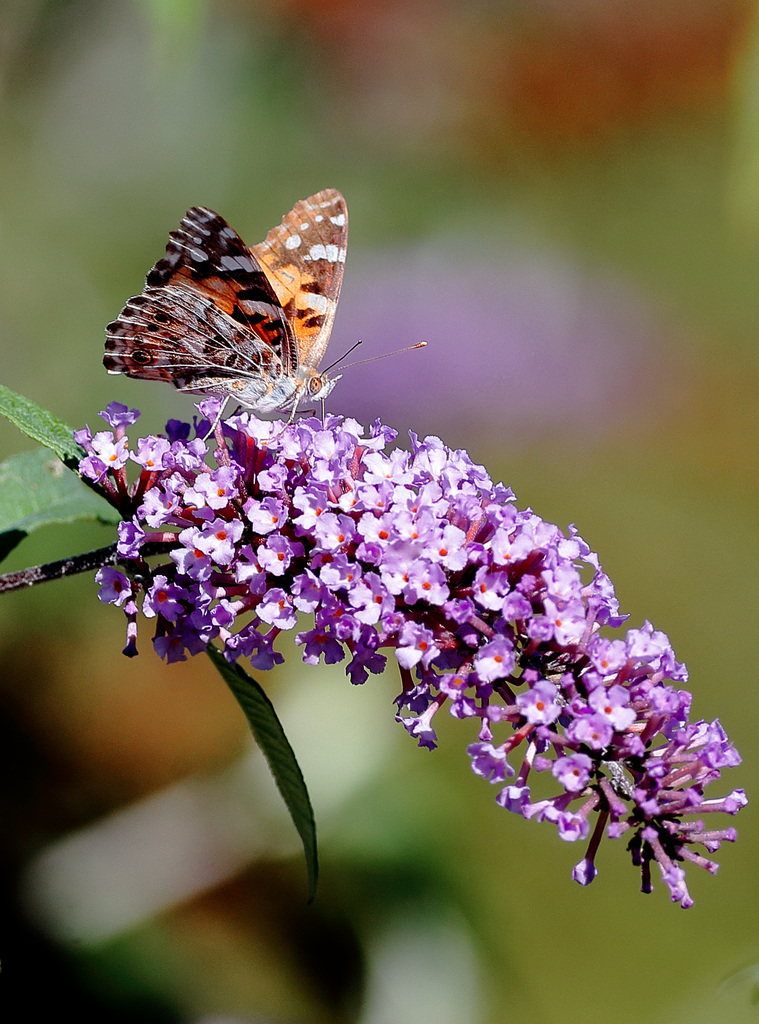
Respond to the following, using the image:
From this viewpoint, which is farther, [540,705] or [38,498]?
[38,498]

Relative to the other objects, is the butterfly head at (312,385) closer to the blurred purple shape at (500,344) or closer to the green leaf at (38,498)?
the green leaf at (38,498)

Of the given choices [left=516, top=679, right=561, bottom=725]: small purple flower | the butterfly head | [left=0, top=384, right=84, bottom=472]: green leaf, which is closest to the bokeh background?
[left=516, top=679, right=561, bottom=725]: small purple flower

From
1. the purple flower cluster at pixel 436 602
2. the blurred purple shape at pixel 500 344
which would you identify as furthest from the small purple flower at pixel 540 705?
the blurred purple shape at pixel 500 344

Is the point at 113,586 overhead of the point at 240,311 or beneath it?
beneath

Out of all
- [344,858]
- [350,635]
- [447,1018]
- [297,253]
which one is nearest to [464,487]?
[350,635]

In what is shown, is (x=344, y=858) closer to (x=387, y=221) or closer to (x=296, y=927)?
(x=296, y=927)

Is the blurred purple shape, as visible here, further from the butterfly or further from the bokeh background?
the butterfly

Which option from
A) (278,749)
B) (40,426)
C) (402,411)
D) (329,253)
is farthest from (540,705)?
(402,411)

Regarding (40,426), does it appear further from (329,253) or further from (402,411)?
(402,411)
